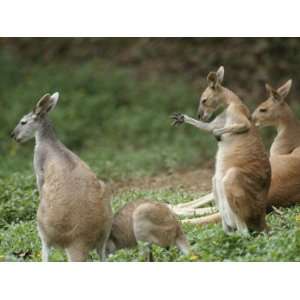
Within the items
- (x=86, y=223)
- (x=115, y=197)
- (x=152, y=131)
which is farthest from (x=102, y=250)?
(x=152, y=131)

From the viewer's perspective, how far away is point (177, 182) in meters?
12.0

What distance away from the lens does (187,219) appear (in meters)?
9.29

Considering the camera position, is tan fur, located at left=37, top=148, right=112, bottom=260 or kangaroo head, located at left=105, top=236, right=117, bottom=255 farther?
kangaroo head, located at left=105, top=236, right=117, bottom=255

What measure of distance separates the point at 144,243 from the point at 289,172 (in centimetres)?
253

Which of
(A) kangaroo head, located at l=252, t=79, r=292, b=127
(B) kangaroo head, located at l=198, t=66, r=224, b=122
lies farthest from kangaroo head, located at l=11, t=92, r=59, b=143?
(A) kangaroo head, located at l=252, t=79, r=292, b=127

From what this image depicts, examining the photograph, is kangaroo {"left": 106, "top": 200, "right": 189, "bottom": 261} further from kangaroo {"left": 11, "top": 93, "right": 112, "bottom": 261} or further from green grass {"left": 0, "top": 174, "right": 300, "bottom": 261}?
kangaroo {"left": 11, "top": 93, "right": 112, "bottom": 261}

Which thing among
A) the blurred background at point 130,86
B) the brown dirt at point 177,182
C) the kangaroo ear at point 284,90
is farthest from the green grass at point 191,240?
the blurred background at point 130,86

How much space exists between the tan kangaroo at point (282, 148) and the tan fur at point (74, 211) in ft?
7.55

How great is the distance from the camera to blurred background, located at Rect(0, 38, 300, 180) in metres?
14.8

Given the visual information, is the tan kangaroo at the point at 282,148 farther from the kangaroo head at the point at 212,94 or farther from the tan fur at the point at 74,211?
the tan fur at the point at 74,211

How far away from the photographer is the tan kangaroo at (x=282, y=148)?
923 cm

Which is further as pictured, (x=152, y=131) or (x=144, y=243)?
(x=152, y=131)

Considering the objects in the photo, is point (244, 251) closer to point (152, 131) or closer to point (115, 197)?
point (115, 197)

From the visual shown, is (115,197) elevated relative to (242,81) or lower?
lower
